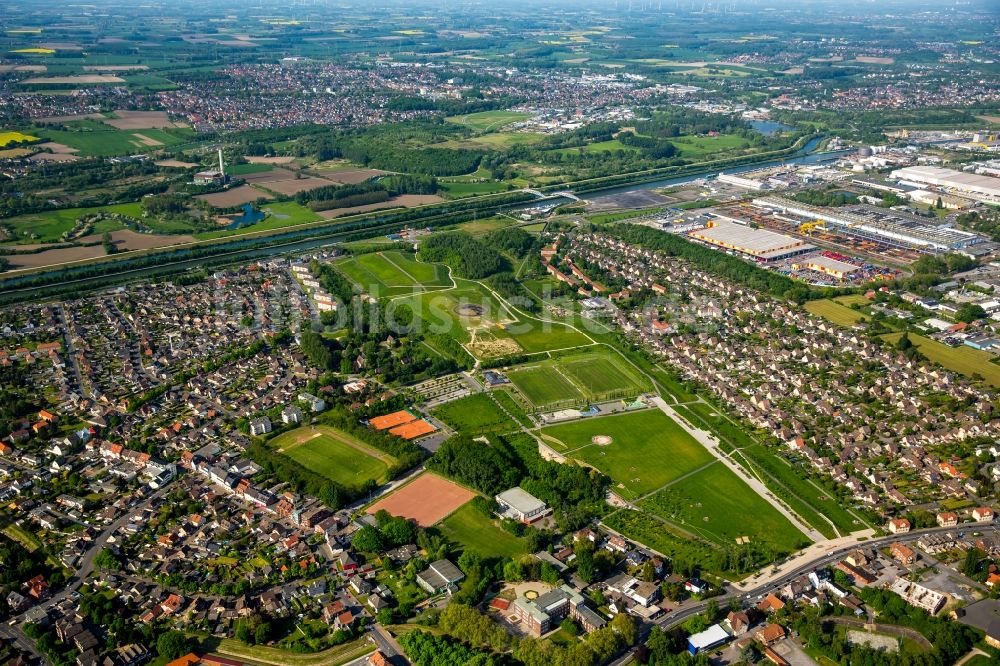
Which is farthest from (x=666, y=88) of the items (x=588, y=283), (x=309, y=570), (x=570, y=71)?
(x=309, y=570)

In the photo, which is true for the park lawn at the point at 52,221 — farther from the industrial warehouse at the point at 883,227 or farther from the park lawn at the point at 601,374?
the industrial warehouse at the point at 883,227

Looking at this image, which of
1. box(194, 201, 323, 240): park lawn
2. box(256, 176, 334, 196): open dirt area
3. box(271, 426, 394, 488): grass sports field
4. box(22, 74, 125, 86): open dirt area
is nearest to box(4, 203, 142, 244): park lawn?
box(194, 201, 323, 240): park lawn

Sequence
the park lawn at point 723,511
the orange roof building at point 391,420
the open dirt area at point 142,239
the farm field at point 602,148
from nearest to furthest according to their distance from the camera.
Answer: the park lawn at point 723,511, the orange roof building at point 391,420, the open dirt area at point 142,239, the farm field at point 602,148

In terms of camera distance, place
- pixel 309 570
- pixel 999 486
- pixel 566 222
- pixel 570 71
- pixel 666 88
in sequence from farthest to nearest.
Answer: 1. pixel 570 71
2. pixel 666 88
3. pixel 566 222
4. pixel 999 486
5. pixel 309 570

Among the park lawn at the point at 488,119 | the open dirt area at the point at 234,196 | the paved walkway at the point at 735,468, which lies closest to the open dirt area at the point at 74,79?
the park lawn at the point at 488,119

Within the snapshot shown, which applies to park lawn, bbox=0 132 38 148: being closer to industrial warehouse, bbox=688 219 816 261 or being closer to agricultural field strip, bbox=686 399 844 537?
industrial warehouse, bbox=688 219 816 261

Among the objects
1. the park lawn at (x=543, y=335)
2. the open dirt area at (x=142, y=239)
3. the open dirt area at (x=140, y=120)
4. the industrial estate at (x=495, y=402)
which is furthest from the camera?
the open dirt area at (x=140, y=120)

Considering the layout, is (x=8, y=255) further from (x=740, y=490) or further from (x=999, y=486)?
(x=999, y=486)
